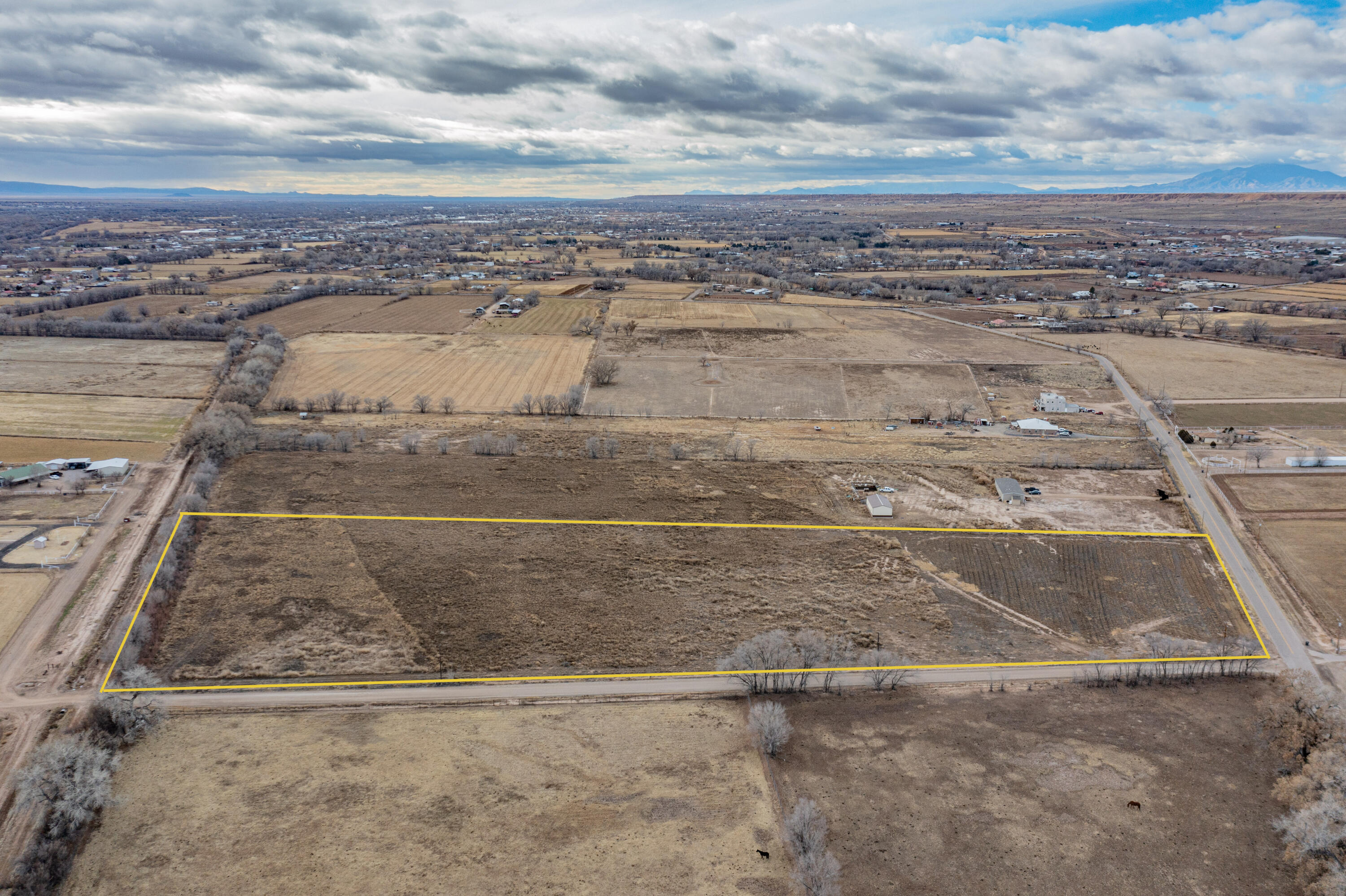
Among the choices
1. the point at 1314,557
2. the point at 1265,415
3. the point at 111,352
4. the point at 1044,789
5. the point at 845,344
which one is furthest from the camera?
the point at 845,344

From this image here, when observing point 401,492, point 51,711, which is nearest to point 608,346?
point 401,492

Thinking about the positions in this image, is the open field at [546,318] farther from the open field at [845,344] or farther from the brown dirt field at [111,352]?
the brown dirt field at [111,352]

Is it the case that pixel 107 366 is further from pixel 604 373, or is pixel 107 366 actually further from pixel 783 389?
pixel 783 389

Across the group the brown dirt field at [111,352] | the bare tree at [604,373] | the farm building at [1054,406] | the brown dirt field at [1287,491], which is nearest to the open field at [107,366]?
the brown dirt field at [111,352]

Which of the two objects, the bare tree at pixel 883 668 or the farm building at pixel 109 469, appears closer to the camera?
the bare tree at pixel 883 668

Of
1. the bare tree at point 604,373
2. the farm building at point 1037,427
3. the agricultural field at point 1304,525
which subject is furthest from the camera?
the bare tree at point 604,373

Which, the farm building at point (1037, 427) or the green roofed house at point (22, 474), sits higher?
the green roofed house at point (22, 474)

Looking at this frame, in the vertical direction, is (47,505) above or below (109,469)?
below

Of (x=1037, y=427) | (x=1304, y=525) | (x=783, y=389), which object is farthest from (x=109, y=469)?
(x=1304, y=525)
